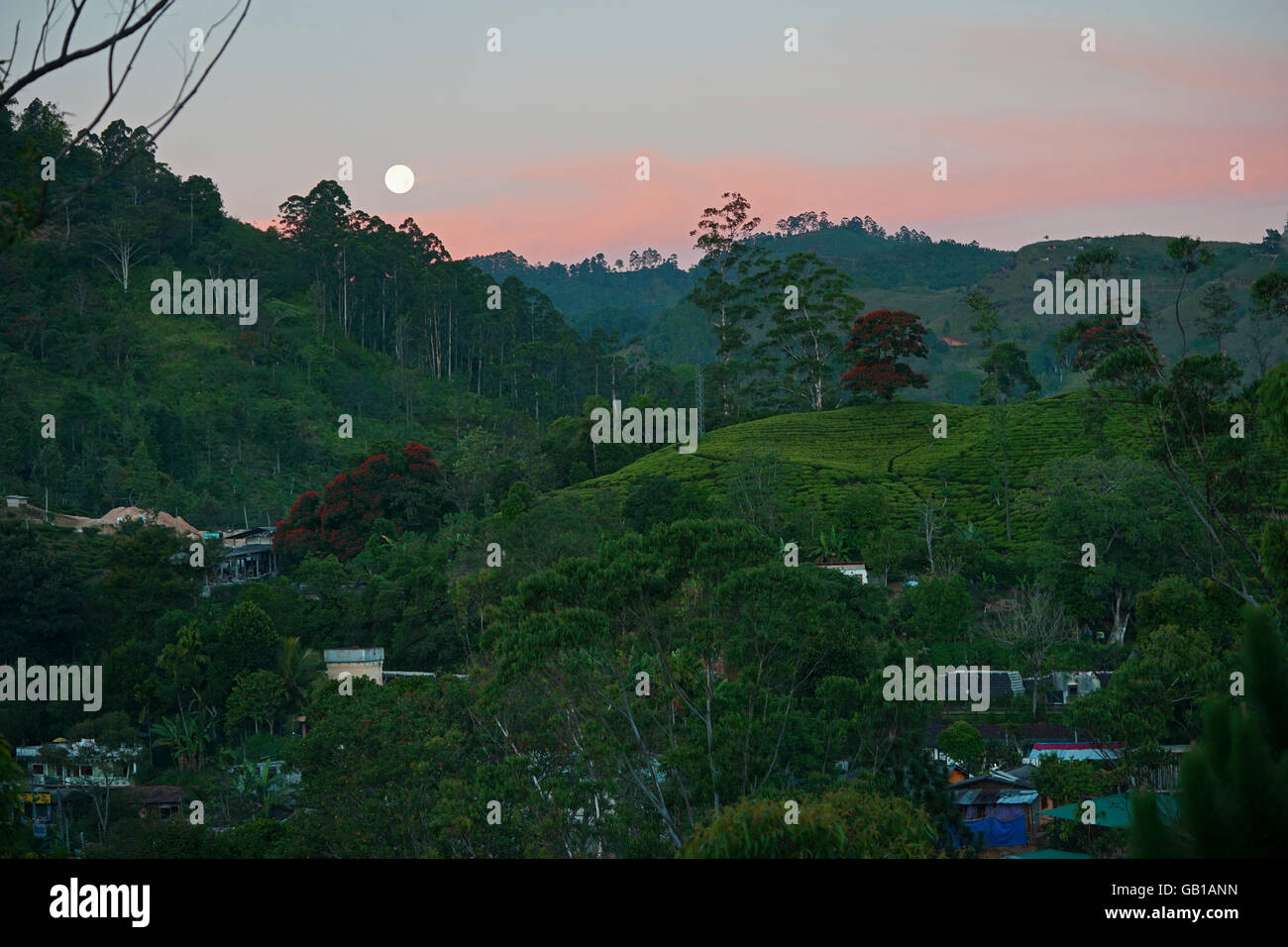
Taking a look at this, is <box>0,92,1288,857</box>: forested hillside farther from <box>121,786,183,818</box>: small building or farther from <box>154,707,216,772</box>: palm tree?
<box>121,786,183,818</box>: small building

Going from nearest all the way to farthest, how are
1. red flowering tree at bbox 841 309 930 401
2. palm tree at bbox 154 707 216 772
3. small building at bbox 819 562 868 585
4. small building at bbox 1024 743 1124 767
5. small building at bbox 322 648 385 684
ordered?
small building at bbox 1024 743 1124 767 → palm tree at bbox 154 707 216 772 → small building at bbox 322 648 385 684 → small building at bbox 819 562 868 585 → red flowering tree at bbox 841 309 930 401

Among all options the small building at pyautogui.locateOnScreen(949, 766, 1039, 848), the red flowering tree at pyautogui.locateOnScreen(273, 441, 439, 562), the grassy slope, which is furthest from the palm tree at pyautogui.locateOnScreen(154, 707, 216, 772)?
the small building at pyautogui.locateOnScreen(949, 766, 1039, 848)

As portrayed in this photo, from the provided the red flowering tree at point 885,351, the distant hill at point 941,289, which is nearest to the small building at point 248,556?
the red flowering tree at point 885,351

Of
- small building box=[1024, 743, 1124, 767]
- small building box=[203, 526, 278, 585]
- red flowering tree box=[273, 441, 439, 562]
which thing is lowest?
small building box=[1024, 743, 1124, 767]

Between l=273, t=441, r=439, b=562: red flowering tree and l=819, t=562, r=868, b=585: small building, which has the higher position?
l=273, t=441, r=439, b=562: red flowering tree
